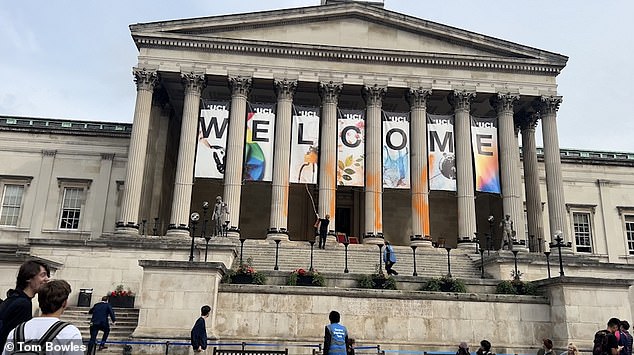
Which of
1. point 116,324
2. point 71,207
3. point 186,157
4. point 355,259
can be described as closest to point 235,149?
point 186,157

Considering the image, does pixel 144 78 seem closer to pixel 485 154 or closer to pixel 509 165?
pixel 485 154

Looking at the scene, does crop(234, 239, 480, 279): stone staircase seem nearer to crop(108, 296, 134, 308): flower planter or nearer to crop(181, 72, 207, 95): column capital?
crop(108, 296, 134, 308): flower planter

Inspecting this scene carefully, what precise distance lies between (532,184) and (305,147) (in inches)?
597

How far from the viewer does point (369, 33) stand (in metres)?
35.3

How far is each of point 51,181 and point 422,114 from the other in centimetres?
2641

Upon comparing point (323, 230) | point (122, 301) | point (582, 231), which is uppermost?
point (582, 231)

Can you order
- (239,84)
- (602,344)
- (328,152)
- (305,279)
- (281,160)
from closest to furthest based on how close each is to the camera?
(602,344) → (305,279) → (281,160) → (328,152) → (239,84)

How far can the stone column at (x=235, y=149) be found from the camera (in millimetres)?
31375

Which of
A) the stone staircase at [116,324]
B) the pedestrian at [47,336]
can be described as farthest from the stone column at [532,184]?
the pedestrian at [47,336]

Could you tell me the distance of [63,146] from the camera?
133 feet

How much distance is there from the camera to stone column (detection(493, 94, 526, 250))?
1289 inches

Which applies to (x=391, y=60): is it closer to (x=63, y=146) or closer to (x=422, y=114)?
(x=422, y=114)

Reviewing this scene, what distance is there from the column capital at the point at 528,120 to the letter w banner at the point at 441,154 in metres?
6.80

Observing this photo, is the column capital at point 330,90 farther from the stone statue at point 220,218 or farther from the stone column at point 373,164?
the stone statue at point 220,218
